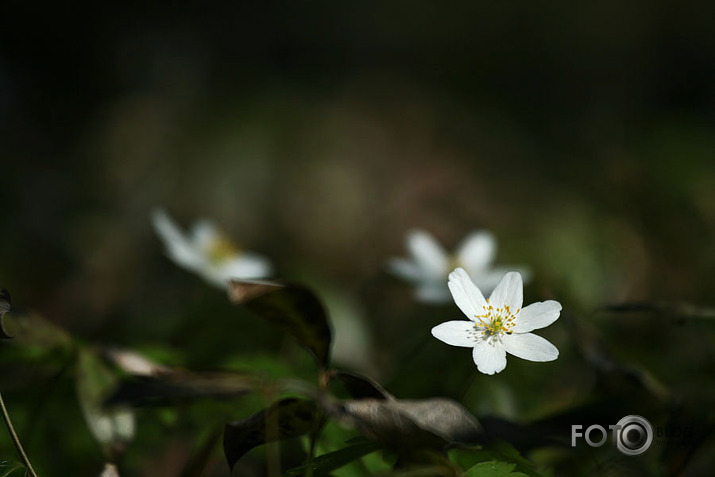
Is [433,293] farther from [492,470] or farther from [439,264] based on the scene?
[492,470]

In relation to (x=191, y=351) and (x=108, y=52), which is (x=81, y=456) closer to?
(x=191, y=351)

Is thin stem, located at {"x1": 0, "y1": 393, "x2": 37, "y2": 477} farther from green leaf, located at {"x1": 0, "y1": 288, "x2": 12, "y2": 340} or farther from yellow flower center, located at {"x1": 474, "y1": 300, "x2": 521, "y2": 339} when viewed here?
yellow flower center, located at {"x1": 474, "y1": 300, "x2": 521, "y2": 339}

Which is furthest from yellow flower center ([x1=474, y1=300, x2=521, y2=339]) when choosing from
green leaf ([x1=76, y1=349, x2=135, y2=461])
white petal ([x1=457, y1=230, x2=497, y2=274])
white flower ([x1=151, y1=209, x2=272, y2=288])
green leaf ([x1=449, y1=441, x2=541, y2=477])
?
white flower ([x1=151, y1=209, x2=272, y2=288])

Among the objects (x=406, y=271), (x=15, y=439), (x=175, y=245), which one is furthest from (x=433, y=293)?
(x=15, y=439)

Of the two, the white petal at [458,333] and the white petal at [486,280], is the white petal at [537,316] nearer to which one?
the white petal at [458,333]

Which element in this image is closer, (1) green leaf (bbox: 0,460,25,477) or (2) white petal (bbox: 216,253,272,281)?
(1) green leaf (bbox: 0,460,25,477)

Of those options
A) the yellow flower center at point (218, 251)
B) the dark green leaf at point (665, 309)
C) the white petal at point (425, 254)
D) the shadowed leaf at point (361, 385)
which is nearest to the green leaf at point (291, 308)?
the shadowed leaf at point (361, 385)

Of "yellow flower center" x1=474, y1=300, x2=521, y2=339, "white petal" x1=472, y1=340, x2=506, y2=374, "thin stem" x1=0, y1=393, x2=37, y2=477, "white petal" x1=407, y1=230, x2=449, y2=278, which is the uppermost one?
"white petal" x1=407, y1=230, x2=449, y2=278

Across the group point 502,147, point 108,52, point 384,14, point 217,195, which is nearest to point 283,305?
point 217,195

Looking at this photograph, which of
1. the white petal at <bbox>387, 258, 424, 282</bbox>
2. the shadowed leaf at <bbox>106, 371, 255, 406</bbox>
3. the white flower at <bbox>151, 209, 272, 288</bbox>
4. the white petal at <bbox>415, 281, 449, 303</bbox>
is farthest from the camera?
the white flower at <bbox>151, 209, 272, 288</bbox>
